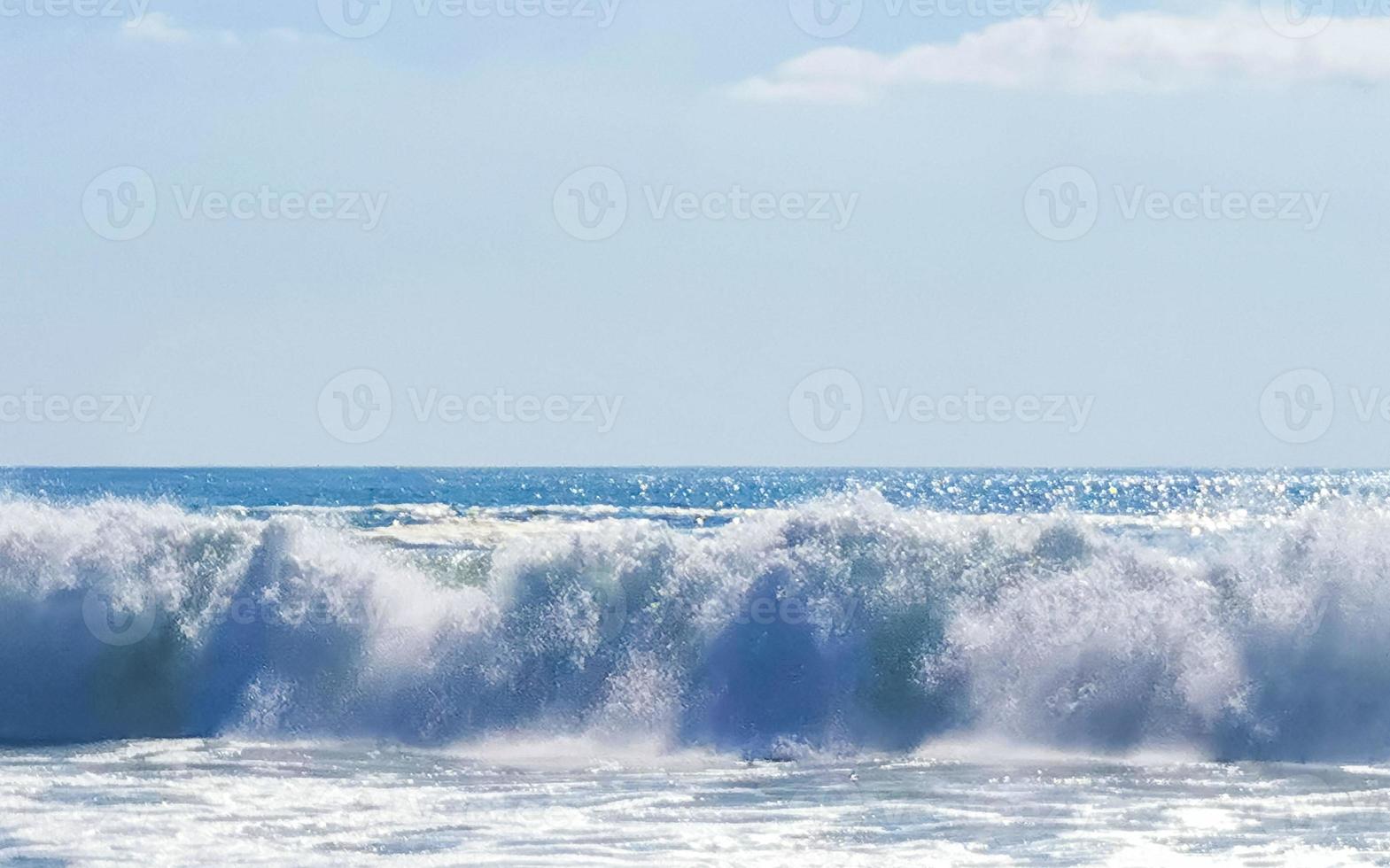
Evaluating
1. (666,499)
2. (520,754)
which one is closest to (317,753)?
(520,754)

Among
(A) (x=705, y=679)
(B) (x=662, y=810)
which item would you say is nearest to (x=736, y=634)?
(A) (x=705, y=679)

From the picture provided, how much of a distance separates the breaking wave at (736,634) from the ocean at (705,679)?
0.12 ft

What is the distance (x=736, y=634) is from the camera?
17219mm

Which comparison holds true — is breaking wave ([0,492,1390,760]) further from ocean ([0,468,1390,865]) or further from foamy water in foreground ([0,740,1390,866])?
foamy water in foreground ([0,740,1390,866])

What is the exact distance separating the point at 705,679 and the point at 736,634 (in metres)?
0.71

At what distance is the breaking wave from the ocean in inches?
1.4

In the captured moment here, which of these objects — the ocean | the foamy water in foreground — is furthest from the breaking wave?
the foamy water in foreground

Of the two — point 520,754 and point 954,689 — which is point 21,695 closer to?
point 520,754

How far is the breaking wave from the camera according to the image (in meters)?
15.9

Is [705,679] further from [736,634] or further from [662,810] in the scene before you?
[662,810]

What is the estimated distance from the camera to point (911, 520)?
18.2m

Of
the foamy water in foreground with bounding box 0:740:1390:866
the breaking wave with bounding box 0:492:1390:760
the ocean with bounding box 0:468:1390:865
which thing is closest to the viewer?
the foamy water in foreground with bounding box 0:740:1390:866

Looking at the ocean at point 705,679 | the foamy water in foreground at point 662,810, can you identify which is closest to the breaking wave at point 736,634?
the ocean at point 705,679

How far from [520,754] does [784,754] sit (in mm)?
2461
